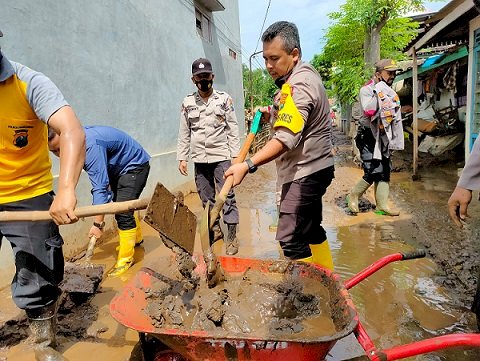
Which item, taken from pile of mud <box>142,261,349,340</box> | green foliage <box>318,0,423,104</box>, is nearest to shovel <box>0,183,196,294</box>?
pile of mud <box>142,261,349,340</box>

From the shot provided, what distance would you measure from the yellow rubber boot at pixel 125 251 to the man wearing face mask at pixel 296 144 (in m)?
1.79

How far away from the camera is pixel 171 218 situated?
2107 millimetres

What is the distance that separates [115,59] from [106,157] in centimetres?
257

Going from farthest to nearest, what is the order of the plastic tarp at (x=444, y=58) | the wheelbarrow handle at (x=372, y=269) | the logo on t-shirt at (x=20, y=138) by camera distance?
the plastic tarp at (x=444, y=58)
the wheelbarrow handle at (x=372, y=269)
the logo on t-shirt at (x=20, y=138)

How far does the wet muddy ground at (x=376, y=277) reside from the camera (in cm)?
256

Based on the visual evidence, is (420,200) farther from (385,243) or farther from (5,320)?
(5,320)

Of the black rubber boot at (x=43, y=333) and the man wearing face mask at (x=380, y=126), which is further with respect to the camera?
the man wearing face mask at (x=380, y=126)

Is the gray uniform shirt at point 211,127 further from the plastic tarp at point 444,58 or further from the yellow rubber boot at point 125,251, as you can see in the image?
the plastic tarp at point 444,58

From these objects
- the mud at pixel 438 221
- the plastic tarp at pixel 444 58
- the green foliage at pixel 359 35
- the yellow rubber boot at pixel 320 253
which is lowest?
the mud at pixel 438 221

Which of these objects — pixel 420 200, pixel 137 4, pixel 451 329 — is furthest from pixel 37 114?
pixel 420 200

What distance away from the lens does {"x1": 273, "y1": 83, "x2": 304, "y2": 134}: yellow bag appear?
2275 millimetres

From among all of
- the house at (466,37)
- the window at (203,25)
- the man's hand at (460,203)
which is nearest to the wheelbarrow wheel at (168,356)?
the man's hand at (460,203)

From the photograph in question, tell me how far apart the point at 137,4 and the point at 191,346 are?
5807 millimetres

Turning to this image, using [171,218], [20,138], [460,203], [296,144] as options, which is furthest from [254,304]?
[20,138]
